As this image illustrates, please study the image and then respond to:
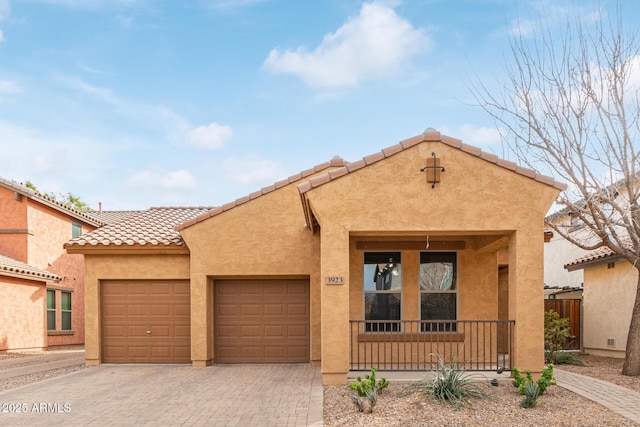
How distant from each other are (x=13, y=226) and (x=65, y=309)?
14.1ft

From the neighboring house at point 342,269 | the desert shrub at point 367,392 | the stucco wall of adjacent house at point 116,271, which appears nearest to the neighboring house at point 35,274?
the stucco wall of adjacent house at point 116,271

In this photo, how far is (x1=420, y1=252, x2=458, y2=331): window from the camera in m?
12.5

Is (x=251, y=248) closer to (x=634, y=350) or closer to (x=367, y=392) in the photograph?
(x=367, y=392)

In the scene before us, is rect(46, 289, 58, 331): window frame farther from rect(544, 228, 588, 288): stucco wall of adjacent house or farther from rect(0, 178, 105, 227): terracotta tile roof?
rect(544, 228, 588, 288): stucco wall of adjacent house

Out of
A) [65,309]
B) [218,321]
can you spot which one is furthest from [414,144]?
[65,309]

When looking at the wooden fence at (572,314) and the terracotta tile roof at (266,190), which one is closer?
the terracotta tile roof at (266,190)

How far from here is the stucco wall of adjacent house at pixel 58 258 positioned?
69.5 ft

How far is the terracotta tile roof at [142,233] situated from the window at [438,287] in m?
5.99

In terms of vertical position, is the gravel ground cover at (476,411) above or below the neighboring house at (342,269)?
below

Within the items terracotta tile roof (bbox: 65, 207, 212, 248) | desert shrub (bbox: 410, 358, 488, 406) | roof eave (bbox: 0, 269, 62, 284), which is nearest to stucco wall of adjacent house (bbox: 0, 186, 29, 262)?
roof eave (bbox: 0, 269, 62, 284)

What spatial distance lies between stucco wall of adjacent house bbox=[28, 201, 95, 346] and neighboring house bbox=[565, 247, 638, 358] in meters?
19.5

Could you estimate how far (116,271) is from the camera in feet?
45.6

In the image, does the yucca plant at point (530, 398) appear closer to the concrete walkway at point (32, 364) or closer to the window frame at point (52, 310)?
Answer: the concrete walkway at point (32, 364)

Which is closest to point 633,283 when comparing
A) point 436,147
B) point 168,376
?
point 436,147
